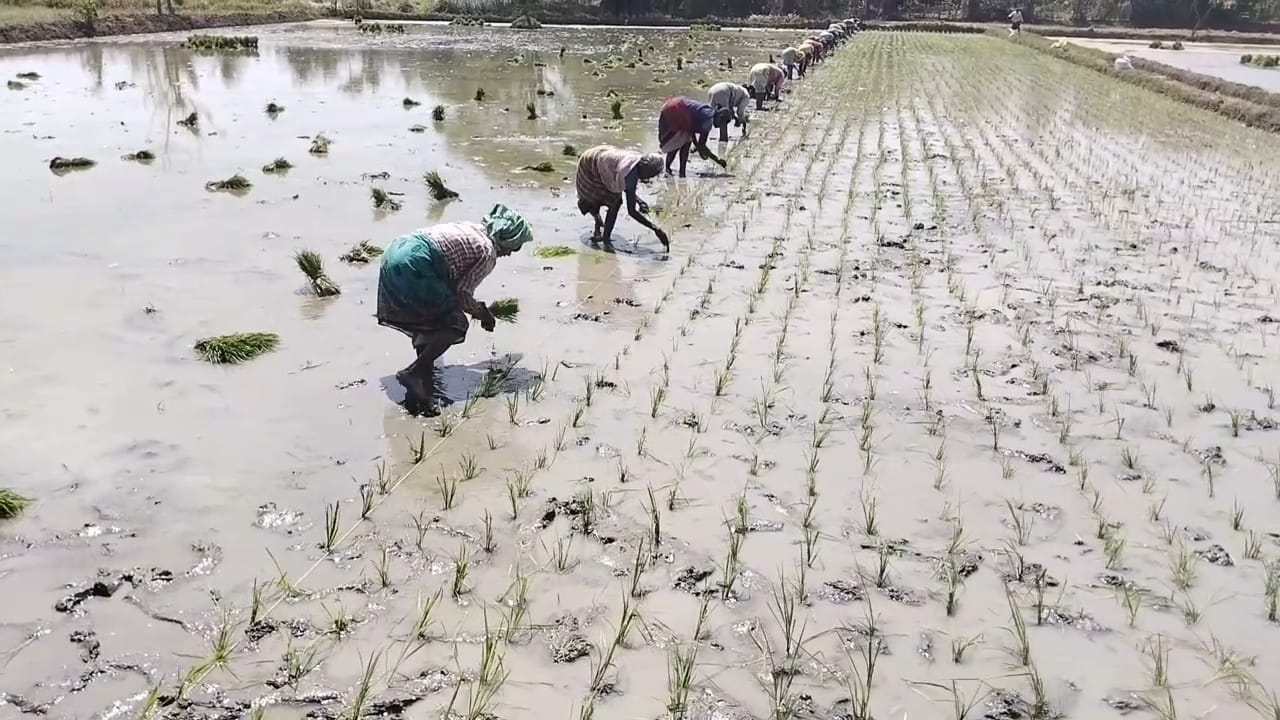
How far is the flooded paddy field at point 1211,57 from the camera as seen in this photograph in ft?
72.5

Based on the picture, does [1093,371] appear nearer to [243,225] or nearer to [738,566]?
[738,566]

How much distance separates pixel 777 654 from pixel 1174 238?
23.3ft

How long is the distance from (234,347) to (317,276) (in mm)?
1197

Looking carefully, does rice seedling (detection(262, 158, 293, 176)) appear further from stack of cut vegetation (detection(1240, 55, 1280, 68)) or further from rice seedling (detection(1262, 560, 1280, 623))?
stack of cut vegetation (detection(1240, 55, 1280, 68))

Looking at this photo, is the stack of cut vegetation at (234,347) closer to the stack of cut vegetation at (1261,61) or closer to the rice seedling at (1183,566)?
the rice seedling at (1183,566)

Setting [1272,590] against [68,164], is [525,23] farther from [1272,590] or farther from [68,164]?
[1272,590]

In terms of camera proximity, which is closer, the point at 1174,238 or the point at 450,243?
A: the point at 450,243

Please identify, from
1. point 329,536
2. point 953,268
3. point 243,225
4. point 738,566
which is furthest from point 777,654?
point 243,225

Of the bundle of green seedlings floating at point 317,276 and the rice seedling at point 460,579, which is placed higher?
the bundle of green seedlings floating at point 317,276

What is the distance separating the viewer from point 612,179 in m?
7.34

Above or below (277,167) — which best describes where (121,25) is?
above

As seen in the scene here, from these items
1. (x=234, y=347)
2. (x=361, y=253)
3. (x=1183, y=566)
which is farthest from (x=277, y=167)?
(x=1183, y=566)

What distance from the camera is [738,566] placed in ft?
11.4

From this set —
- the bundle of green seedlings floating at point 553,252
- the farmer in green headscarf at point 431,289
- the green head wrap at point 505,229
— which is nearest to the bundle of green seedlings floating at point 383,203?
the bundle of green seedlings floating at point 553,252
